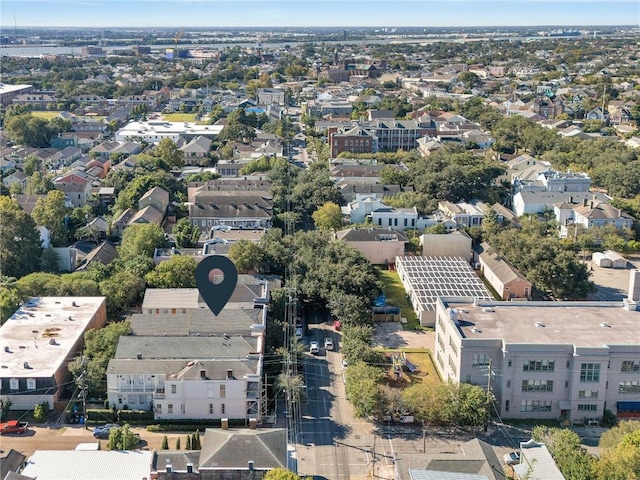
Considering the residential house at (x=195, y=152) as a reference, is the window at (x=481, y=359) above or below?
below

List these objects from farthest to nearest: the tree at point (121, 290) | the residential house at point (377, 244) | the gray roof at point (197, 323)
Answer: the residential house at point (377, 244)
the tree at point (121, 290)
the gray roof at point (197, 323)

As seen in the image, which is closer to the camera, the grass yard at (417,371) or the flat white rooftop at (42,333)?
the flat white rooftop at (42,333)

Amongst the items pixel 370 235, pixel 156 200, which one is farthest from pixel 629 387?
pixel 156 200

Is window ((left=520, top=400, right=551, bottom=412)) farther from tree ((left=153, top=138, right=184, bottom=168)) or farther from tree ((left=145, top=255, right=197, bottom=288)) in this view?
tree ((left=153, top=138, right=184, bottom=168))

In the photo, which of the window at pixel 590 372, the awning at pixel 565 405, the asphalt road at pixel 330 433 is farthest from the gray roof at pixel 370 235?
the window at pixel 590 372

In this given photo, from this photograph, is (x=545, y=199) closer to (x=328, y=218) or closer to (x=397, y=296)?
(x=328, y=218)

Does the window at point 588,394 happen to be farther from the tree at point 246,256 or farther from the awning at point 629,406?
the tree at point 246,256
